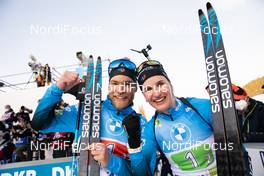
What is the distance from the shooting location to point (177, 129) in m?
3.33

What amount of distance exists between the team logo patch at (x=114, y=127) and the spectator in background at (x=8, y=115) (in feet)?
5.06

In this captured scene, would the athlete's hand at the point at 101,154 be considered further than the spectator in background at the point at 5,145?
No

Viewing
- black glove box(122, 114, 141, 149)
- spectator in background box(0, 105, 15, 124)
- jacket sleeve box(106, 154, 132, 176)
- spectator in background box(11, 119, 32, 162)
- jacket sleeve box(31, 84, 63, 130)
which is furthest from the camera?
spectator in background box(0, 105, 15, 124)

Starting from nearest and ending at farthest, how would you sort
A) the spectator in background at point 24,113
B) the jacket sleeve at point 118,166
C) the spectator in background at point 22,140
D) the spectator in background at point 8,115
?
the jacket sleeve at point 118,166, the spectator in background at point 22,140, the spectator in background at point 24,113, the spectator in background at point 8,115

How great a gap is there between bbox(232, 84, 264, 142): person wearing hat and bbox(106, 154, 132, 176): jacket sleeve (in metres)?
1.61

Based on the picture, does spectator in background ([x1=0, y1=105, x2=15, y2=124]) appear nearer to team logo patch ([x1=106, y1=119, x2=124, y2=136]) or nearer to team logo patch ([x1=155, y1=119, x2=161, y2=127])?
team logo patch ([x1=106, y1=119, x2=124, y2=136])

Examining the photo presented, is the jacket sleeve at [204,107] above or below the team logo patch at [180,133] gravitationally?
above

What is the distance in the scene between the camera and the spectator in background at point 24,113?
3861 mm

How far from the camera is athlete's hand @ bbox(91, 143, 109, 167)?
133 inches

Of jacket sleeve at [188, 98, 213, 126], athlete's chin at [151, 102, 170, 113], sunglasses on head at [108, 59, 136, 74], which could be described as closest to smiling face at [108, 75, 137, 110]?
sunglasses on head at [108, 59, 136, 74]

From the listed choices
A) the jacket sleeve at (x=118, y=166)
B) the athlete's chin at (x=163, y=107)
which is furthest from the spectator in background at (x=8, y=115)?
the athlete's chin at (x=163, y=107)

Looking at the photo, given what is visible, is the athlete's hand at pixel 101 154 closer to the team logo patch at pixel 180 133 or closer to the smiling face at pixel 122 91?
the smiling face at pixel 122 91

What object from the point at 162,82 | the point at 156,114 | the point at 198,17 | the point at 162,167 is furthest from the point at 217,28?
the point at 162,167

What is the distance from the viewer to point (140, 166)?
3.22m
